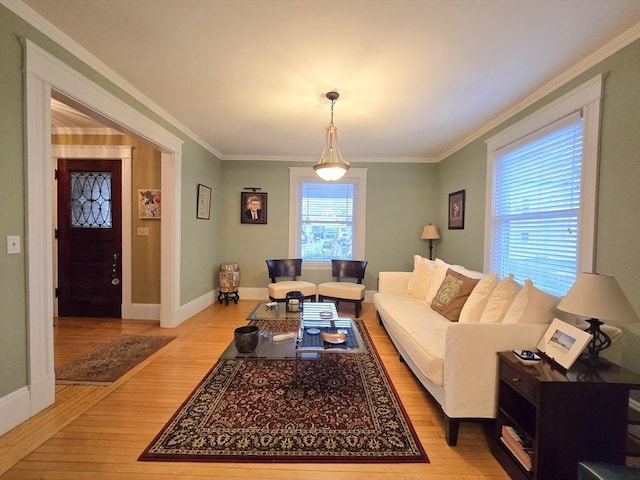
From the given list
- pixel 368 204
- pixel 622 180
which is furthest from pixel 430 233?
pixel 622 180

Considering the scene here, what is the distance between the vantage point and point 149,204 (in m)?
3.78

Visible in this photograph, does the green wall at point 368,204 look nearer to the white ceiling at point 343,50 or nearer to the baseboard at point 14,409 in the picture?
the baseboard at point 14,409

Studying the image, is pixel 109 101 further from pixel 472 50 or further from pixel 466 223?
pixel 466 223

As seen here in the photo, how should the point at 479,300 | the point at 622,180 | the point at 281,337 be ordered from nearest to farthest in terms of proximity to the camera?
the point at 622,180 → the point at 479,300 → the point at 281,337

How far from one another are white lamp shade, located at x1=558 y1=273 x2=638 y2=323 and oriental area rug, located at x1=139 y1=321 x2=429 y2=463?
116cm

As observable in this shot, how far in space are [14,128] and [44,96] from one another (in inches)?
12.5

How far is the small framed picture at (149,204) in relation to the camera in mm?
3777

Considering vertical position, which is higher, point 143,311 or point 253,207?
point 253,207

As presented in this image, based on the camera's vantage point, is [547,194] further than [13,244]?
Yes

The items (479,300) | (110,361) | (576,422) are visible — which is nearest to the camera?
(576,422)

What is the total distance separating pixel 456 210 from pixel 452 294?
75.4 inches

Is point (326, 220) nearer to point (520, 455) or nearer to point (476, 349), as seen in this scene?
point (476, 349)

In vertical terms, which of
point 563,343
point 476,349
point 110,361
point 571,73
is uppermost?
point 571,73

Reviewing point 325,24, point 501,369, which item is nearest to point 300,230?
point 325,24
